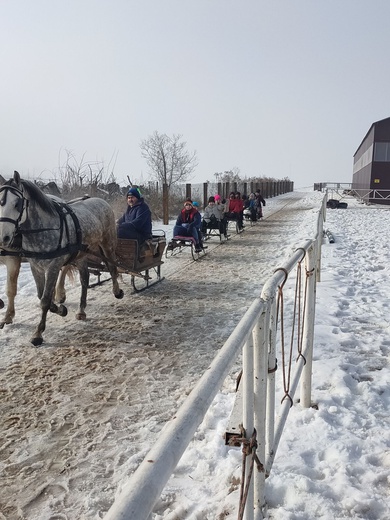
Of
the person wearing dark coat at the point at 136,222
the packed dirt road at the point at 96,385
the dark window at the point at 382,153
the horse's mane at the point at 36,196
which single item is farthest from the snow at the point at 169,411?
the dark window at the point at 382,153

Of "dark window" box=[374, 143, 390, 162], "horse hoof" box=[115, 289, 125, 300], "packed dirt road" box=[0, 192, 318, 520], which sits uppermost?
"dark window" box=[374, 143, 390, 162]

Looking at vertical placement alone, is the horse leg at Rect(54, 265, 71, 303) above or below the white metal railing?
below

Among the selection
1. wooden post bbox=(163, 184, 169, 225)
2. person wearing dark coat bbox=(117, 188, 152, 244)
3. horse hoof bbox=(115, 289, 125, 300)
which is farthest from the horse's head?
wooden post bbox=(163, 184, 169, 225)

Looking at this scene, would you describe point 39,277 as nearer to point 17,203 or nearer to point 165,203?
point 17,203

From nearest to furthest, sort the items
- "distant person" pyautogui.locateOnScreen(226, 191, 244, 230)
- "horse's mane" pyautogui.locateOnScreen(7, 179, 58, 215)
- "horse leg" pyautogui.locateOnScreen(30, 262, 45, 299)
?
"horse's mane" pyautogui.locateOnScreen(7, 179, 58, 215), "horse leg" pyautogui.locateOnScreen(30, 262, 45, 299), "distant person" pyautogui.locateOnScreen(226, 191, 244, 230)

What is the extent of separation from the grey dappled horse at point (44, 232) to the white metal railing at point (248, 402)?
3.20m

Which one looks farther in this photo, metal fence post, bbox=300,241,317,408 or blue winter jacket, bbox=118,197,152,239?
blue winter jacket, bbox=118,197,152,239

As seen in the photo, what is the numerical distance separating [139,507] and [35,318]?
5512 mm

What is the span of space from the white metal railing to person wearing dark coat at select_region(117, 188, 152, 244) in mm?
4630

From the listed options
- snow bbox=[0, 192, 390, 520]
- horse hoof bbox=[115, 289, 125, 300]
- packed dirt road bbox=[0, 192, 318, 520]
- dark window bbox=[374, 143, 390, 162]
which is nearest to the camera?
snow bbox=[0, 192, 390, 520]

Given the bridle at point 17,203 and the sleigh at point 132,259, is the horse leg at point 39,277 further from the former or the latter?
the sleigh at point 132,259

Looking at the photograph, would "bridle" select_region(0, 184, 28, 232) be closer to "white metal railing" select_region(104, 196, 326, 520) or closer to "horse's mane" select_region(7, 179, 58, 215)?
"horse's mane" select_region(7, 179, 58, 215)

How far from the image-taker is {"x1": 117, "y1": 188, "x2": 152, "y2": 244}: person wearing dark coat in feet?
25.1

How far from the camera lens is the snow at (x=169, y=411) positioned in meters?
2.56
